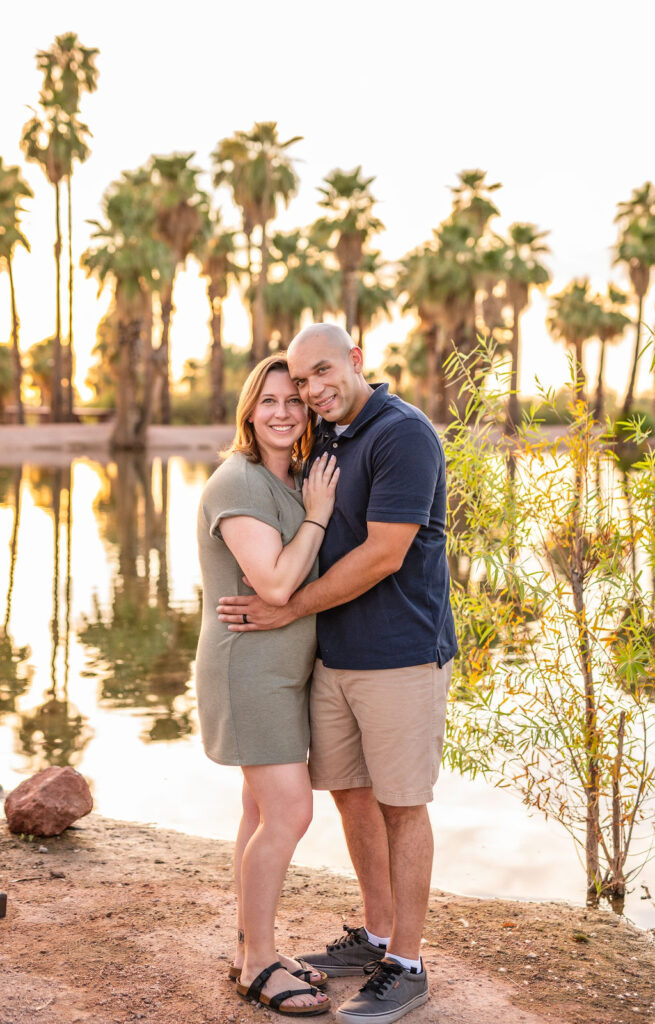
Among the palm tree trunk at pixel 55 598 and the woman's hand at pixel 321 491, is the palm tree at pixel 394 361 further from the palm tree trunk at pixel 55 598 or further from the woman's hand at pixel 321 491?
the woman's hand at pixel 321 491

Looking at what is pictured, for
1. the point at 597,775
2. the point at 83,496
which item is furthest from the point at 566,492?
the point at 83,496

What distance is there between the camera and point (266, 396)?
11.7 ft

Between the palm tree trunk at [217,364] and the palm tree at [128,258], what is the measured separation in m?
6.73

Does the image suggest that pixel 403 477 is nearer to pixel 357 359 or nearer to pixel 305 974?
pixel 357 359

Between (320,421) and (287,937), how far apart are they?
6.53 ft

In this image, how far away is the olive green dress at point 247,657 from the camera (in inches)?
135

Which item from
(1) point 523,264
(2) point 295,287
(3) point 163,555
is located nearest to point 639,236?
(1) point 523,264

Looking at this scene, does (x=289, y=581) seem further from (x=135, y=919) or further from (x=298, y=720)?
(x=135, y=919)

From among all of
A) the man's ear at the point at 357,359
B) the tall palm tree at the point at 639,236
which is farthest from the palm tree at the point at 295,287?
the man's ear at the point at 357,359

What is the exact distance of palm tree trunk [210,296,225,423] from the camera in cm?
5172

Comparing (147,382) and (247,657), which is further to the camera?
(147,382)

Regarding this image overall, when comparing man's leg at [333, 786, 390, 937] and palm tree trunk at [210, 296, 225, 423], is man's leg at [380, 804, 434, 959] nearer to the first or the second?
man's leg at [333, 786, 390, 937]

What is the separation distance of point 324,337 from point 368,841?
68.5 inches

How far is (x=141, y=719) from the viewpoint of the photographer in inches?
308
